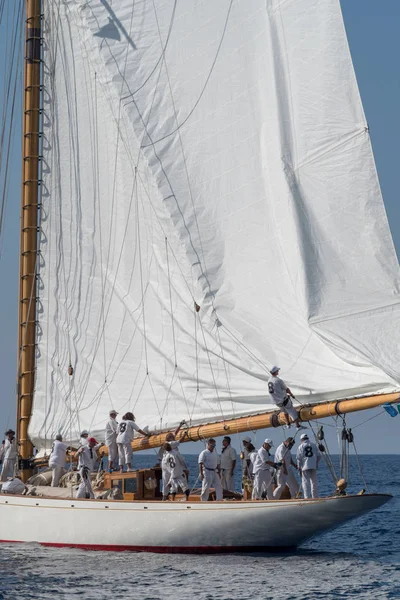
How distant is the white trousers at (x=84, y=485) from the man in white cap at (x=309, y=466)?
509 cm

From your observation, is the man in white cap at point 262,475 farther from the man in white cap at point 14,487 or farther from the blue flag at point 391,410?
the man in white cap at point 14,487

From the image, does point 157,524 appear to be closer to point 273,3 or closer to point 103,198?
point 103,198

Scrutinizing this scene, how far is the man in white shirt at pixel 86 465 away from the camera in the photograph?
27328 millimetres

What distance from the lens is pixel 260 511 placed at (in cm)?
2483

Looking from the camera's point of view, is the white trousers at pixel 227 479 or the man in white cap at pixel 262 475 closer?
the man in white cap at pixel 262 475

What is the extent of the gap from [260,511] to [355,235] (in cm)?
644

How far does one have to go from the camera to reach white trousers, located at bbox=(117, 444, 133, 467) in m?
28.0

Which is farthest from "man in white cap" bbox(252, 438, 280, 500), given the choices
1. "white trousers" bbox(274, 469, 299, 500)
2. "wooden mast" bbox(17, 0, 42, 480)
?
"wooden mast" bbox(17, 0, 42, 480)

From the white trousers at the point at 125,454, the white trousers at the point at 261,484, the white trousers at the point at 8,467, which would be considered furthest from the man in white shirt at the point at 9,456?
the white trousers at the point at 261,484

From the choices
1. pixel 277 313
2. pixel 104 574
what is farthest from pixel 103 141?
pixel 104 574

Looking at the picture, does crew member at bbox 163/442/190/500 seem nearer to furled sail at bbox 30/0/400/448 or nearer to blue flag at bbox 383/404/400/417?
furled sail at bbox 30/0/400/448

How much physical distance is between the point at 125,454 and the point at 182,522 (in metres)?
3.02

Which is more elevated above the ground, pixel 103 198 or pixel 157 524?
pixel 103 198

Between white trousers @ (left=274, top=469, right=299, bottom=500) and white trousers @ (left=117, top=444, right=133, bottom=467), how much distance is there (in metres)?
3.86
